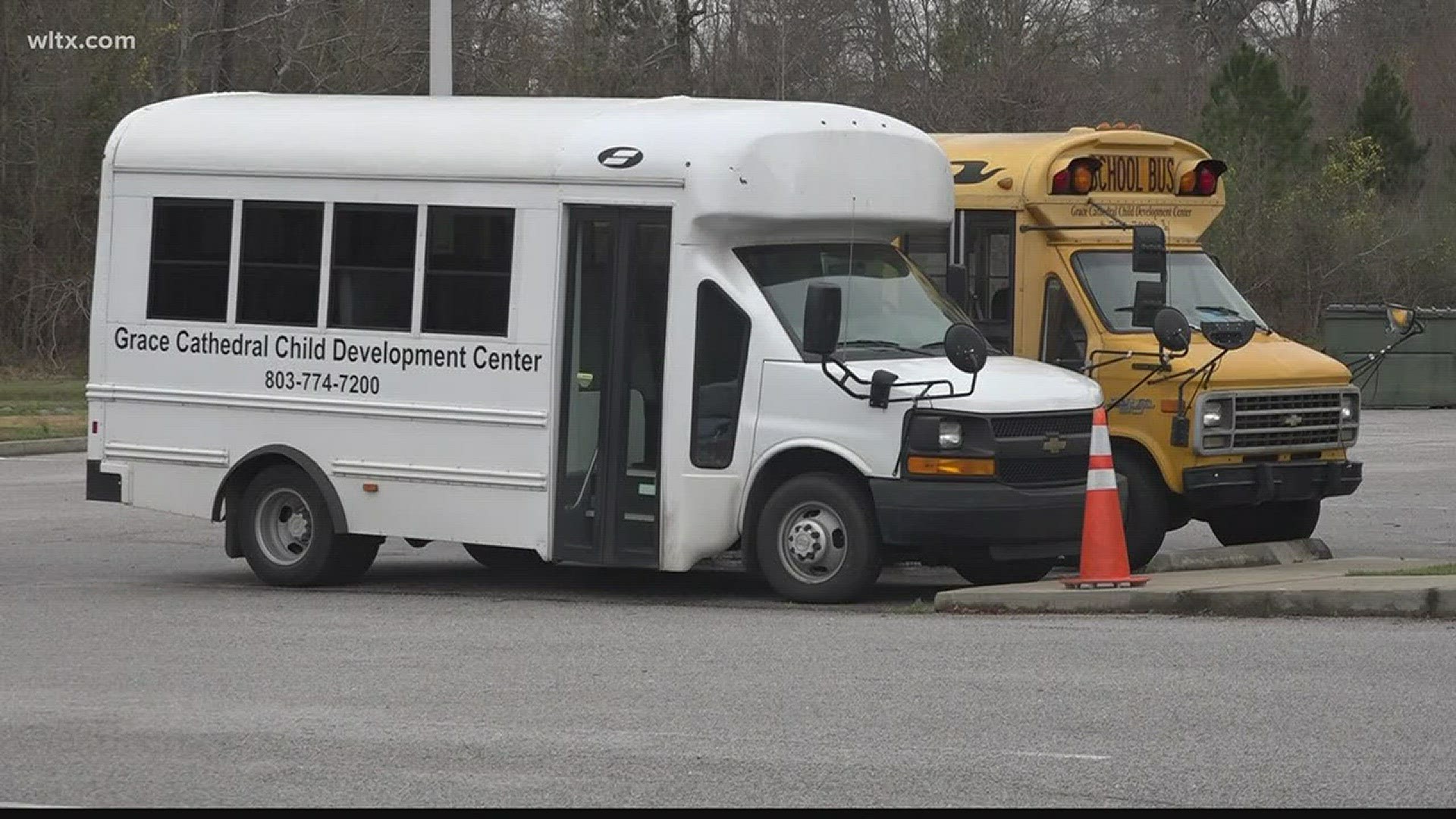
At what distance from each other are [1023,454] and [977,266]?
2.67 meters

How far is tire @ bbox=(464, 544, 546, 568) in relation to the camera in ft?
52.0

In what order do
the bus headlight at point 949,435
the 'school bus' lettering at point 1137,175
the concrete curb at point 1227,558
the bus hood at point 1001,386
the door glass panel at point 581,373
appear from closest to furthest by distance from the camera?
the bus headlight at point 949,435 < the bus hood at point 1001,386 < the door glass panel at point 581,373 < the concrete curb at point 1227,558 < the 'school bus' lettering at point 1137,175

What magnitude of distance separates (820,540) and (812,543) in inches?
1.8

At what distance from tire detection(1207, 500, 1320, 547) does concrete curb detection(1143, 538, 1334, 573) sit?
924 millimetres

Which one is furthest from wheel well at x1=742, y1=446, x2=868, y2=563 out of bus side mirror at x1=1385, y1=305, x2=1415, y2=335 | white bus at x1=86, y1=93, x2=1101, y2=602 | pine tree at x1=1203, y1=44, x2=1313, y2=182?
pine tree at x1=1203, y1=44, x2=1313, y2=182

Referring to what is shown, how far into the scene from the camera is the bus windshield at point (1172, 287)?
49.2 ft

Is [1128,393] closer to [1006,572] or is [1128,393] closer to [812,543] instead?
[1006,572]

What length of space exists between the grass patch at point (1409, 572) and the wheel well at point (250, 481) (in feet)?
19.0

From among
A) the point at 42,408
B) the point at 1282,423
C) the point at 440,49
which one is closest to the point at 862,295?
the point at 1282,423

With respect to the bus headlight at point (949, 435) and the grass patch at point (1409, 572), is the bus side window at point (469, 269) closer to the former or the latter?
the bus headlight at point (949, 435)

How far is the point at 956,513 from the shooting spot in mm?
12773

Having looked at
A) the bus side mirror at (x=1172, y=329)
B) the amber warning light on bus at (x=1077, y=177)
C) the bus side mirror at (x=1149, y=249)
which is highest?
the amber warning light on bus at (x=1077, y=177)

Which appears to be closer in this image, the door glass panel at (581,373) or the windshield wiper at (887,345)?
the windshield wiper at (887,345)

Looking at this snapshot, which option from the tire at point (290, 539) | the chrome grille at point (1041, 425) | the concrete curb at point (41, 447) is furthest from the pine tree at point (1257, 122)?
the tire at point (290, 539)
